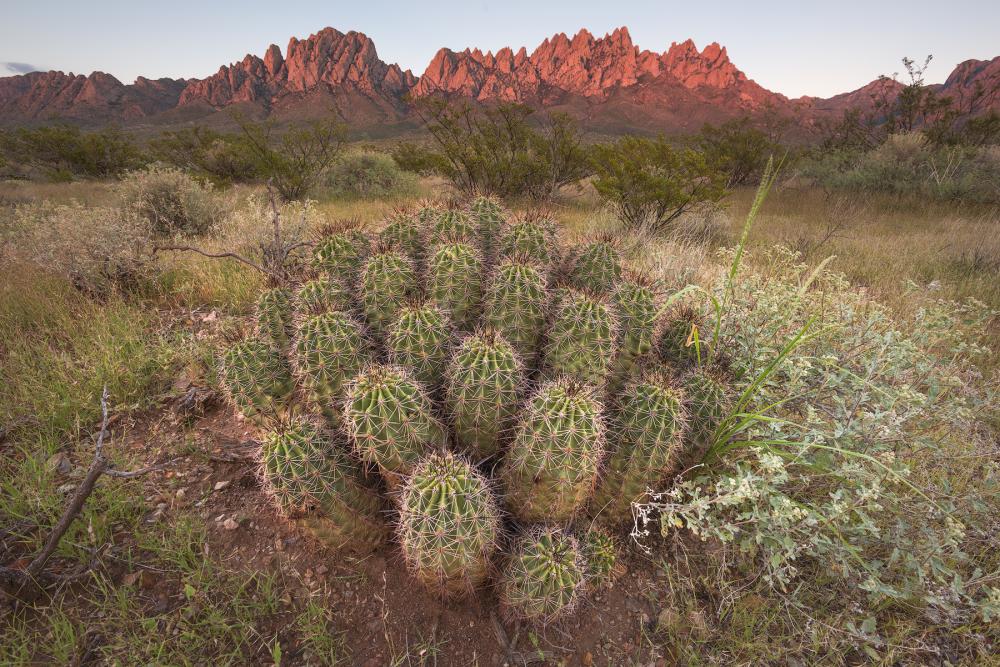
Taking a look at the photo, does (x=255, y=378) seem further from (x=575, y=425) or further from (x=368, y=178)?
(x=368, y=178)

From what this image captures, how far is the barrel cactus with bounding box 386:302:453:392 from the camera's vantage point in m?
2.18

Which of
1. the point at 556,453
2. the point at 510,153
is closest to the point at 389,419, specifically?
the point at 556,453

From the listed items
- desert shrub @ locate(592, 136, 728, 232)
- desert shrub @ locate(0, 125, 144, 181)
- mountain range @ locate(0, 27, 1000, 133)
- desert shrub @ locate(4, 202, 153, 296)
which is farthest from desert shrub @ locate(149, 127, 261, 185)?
mountain range @ locate(0, 27, 1000, 133)

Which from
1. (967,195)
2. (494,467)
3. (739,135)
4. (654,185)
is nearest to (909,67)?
(739,135)

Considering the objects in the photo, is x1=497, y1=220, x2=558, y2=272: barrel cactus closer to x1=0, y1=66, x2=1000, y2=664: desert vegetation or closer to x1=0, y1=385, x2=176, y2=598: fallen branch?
x1=0, y1=66, x2=1000, y2=664: desert vegetation

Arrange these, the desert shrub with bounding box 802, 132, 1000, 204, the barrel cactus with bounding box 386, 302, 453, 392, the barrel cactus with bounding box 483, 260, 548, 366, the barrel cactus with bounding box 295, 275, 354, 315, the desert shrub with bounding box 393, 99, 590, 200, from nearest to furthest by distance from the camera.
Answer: the barrel cactus with bounding box 386, 302, 453, 392, the barrel cactus with bounding box 483, 260, 548, 366, the barrel cactus with bounding box 295, 275, 354, 315, the desert shrub with bounding box 802, 132, 1000, 204, the desert shrub with bounding box 393, 99, 590, 200

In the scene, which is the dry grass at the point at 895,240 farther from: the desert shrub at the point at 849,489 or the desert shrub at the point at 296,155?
the desert shrub at the point at 296,155

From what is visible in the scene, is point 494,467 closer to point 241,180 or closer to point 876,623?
point 876,623

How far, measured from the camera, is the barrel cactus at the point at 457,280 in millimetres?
2439

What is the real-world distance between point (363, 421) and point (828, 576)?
8.02 feet

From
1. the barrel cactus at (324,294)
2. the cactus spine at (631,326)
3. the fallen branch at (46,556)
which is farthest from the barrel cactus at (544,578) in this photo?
the fallen branch at (46,556)

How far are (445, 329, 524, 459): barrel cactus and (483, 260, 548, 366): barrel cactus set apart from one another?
0.76ft

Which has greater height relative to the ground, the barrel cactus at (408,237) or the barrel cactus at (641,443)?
the barrel cactus at (408,237)

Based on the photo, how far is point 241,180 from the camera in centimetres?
1717
